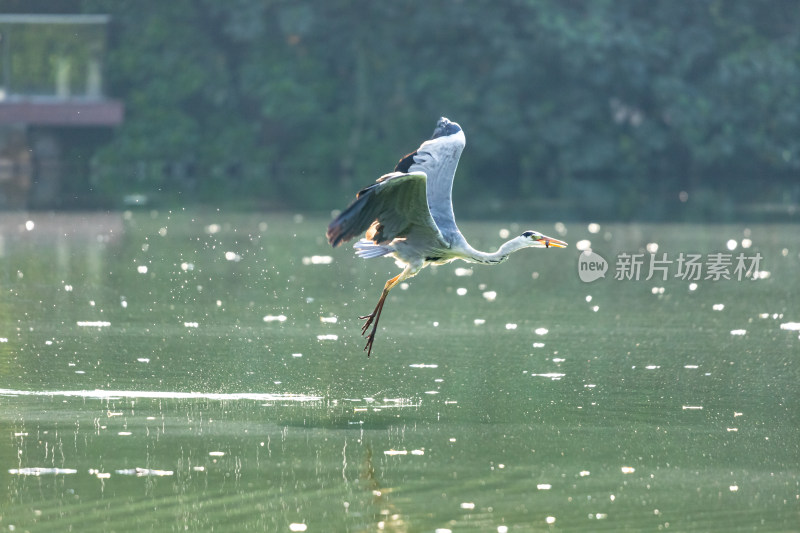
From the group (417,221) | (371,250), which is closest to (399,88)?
(371,250)

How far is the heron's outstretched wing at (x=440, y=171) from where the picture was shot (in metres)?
10.6

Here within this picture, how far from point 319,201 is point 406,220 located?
18.8m

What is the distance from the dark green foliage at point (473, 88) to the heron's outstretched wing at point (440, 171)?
2736 centimetres

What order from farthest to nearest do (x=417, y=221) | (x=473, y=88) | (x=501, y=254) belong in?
1. (x=473, y=88)
2. (x=501, y=254)
3. (x=417, y=221)

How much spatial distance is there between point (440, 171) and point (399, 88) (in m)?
31.5

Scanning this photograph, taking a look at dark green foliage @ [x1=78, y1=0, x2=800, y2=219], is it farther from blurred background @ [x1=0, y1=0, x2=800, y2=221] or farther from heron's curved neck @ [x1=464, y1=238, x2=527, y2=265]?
heron's curved neck @ [x1=464, y1=238, x2=527, y2=265]

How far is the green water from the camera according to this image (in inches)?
276

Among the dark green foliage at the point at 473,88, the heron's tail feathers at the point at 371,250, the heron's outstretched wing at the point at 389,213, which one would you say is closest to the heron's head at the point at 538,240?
the heron's outstretched wing at the point at 389,213

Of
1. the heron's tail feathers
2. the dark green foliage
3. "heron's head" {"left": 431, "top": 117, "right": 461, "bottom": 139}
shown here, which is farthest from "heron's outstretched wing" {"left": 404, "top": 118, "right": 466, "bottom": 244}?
the dark green foliage

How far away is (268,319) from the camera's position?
12922mm

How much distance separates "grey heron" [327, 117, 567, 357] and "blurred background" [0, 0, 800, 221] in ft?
89.0

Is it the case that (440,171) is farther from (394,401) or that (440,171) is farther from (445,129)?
(394,401)

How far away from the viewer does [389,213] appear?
376 inches

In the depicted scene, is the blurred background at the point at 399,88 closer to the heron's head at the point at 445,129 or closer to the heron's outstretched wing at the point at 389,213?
the heron's head at the point at 445,129
